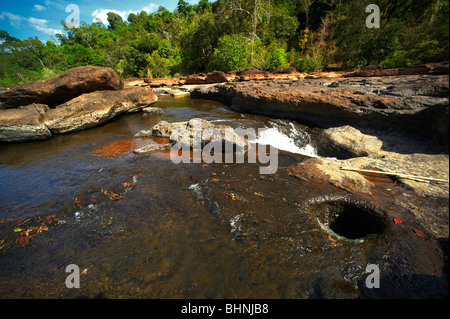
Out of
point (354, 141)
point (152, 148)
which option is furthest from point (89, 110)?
point (354, 141)

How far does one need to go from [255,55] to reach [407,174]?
1714cm

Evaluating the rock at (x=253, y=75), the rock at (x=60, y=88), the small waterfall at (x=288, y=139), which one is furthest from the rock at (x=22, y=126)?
the rock at (x=253, y=75)

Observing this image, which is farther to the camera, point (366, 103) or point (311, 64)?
point (311, 64)

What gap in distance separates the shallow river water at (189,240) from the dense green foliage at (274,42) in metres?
2.00

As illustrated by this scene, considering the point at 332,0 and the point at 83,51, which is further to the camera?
the point at 83,51

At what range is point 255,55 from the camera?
16516 millimetres

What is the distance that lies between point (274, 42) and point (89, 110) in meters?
20.5

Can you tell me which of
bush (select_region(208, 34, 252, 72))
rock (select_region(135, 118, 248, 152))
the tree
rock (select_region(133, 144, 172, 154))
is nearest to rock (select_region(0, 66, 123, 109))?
rock (select_region(135, 118, 248, 152))

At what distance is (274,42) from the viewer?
1958cm

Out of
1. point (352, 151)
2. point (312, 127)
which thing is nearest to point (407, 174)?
point (352, 151)

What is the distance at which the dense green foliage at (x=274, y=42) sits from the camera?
399 inches

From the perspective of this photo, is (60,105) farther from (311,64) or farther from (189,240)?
(311,64)

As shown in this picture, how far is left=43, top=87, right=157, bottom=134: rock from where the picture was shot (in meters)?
5.86

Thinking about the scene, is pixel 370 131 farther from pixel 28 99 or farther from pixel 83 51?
pixel 83 51
